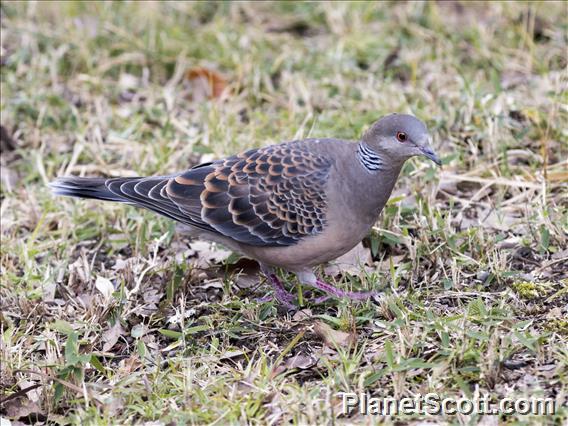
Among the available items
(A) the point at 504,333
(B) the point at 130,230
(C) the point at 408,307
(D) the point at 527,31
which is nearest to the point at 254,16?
(D) the point at 527,31

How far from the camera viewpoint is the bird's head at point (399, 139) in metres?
4.59

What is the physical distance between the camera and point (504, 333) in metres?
4.07

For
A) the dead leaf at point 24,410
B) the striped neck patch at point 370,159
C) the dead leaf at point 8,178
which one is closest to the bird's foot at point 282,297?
the striped neck patch at point 370,159

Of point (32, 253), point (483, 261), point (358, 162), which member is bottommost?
point (32, 253)

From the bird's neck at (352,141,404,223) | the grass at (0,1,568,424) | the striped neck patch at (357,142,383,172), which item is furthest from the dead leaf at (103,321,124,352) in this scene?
the striped neck patch at (357,142,383,172)

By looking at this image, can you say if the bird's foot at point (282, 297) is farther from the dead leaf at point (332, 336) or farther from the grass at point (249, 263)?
the dead leaf at point (332, 336)

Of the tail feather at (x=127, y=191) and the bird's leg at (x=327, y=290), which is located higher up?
the tail feather at (x=127, y=191)

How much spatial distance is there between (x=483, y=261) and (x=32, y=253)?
260 cm

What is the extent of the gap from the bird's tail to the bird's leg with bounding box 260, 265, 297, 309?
0.86m

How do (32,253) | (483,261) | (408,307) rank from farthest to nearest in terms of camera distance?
(32,253), (483,261), (408,307)

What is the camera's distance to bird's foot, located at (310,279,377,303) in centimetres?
470

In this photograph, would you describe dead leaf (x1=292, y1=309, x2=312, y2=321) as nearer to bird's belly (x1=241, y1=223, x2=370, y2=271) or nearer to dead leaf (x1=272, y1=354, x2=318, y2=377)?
bird's belly (x1=241, y1=223, x2=370, y2=271)

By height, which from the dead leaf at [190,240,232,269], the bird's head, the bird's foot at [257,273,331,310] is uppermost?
the bird's head

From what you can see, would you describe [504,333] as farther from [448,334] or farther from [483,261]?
[483,261]
